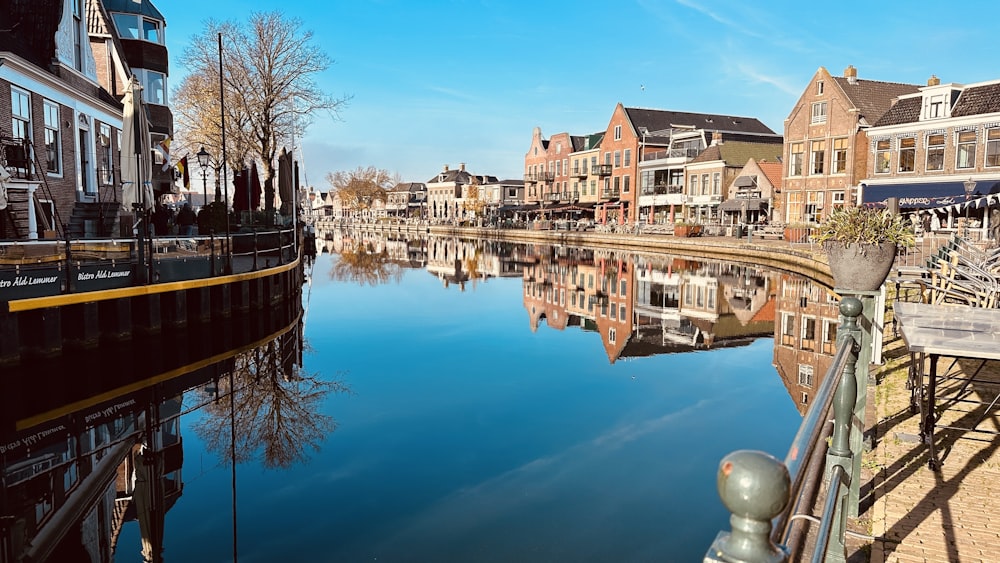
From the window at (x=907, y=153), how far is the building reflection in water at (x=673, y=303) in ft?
34.3

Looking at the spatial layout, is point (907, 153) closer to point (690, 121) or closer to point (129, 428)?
point (690, 121)

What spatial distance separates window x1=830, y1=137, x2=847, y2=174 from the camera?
121 ft

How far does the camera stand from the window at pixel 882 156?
3319cm

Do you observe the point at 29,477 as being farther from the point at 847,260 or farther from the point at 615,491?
the point at 847,260

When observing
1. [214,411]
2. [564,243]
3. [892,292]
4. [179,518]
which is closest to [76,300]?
[214,411]

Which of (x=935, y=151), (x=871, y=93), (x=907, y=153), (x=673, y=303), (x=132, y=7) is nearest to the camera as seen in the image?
(x=673, y=303)

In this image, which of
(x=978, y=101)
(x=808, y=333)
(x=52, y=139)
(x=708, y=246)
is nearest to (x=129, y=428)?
(x=52, y=139)

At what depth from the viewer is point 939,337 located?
5.06m

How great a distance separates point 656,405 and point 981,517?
218 inches

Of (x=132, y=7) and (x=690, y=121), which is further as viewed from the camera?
(x=690, y=121)

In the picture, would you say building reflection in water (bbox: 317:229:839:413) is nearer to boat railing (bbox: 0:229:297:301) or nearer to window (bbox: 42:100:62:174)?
boat railing (bbox: 0:229:297:301)

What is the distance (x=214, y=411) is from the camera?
30.9 feet

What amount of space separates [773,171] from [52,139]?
41.5 meters

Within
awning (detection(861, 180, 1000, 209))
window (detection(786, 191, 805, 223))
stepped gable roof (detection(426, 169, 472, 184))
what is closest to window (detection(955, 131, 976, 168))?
awning (detection(861, 180, 1000, 209))
